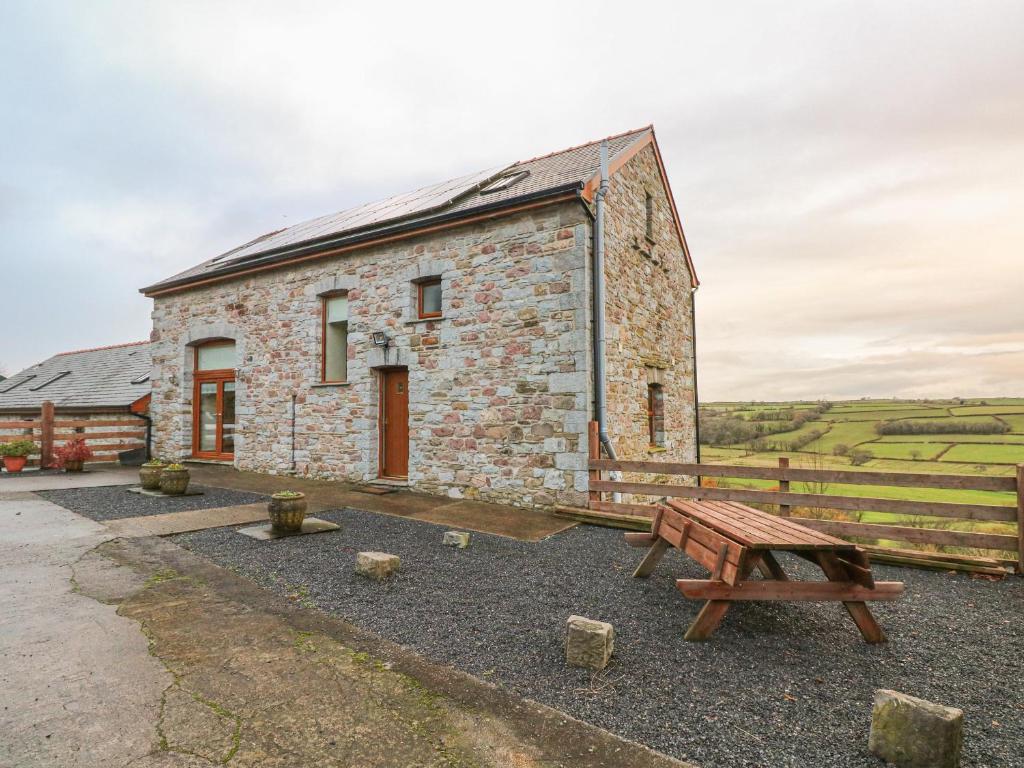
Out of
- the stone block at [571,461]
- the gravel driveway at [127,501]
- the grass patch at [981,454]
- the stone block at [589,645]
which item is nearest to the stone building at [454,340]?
the stone block at [571,461]

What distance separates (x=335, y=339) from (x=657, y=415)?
678 cm

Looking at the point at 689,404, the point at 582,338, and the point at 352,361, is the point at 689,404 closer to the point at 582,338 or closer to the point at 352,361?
the point at 582,338

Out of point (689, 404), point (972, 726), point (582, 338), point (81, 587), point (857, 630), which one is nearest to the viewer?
point (972, 726)

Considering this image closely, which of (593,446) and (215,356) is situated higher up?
(215,356)

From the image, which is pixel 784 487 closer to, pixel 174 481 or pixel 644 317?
pixel 644 317

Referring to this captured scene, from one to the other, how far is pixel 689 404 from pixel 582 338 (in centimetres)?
592

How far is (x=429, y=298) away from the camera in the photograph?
909 cm

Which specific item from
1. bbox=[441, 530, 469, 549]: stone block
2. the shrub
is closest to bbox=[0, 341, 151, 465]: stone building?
the shrub

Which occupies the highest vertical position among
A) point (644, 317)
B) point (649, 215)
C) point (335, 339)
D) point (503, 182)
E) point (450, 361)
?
point (503, 182)

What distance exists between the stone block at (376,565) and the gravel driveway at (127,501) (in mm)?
4067

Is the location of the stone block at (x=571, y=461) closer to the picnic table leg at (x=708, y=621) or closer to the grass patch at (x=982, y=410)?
the picnic table leg at (x=708, y=621)

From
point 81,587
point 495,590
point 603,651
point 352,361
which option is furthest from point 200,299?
point 603,651

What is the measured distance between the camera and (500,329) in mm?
7949

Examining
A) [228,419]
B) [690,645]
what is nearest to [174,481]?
[228,419]
